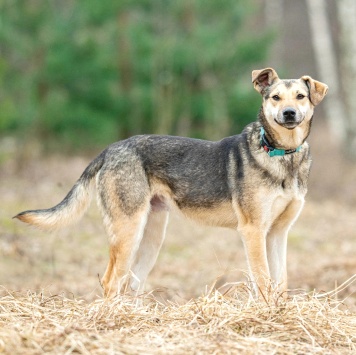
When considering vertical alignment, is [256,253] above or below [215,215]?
below

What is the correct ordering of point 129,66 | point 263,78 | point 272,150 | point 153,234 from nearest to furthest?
point 272,150, point 263,78, point 153,234, point 129,66

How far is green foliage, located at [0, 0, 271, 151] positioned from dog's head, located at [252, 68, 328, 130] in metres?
12.1

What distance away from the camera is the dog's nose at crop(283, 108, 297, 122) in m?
5.89

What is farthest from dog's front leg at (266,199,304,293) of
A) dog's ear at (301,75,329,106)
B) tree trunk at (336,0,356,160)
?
tree trunk at (336,0,356,160)

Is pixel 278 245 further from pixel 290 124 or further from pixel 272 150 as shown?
pixel 290 124

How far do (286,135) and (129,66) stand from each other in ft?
53.0

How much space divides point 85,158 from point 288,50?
2358cm

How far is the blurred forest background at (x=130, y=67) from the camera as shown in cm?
1817

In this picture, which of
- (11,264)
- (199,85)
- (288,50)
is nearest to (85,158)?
(199,85)

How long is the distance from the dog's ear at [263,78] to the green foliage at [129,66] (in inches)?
471

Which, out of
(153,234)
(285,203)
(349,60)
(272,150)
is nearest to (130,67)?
(349,60)

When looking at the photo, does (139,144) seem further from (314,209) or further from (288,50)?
(288,50)

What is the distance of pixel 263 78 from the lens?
645 centimetres

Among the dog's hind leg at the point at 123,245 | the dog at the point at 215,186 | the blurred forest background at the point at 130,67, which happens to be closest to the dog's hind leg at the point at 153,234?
the dog at the point at 215,186
